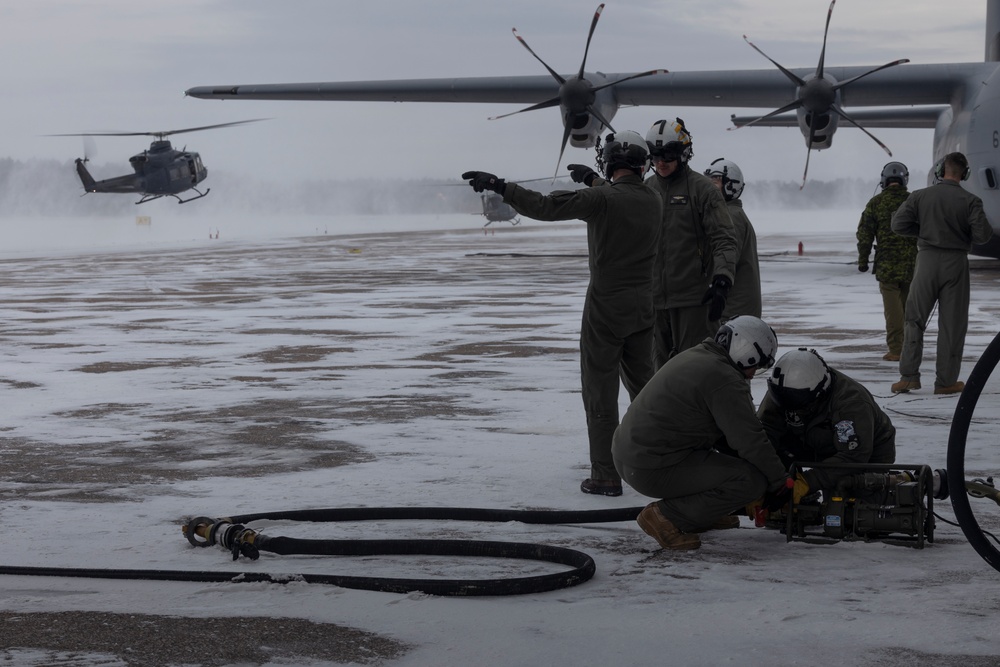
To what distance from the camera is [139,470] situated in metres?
7.14

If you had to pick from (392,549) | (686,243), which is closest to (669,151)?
(686,243)

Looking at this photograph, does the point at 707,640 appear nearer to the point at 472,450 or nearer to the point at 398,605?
the point at 398,605

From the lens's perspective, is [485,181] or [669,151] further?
[669,151]

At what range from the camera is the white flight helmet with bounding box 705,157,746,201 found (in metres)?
8.42

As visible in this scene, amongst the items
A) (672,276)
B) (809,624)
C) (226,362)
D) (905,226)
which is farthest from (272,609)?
(226,362)

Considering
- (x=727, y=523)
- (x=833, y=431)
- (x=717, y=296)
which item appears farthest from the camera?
(x=717, y=296)

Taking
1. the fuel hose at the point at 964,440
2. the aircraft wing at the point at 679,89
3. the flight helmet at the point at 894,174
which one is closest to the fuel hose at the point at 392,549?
the fuel hose at the point at 964,440

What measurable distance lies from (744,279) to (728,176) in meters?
0.79

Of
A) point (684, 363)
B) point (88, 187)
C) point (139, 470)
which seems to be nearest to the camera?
point (684, 363)

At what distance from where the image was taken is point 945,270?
9.57 m

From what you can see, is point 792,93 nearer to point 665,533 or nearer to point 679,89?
point 679,89

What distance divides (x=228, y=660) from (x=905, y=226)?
25.0 ft

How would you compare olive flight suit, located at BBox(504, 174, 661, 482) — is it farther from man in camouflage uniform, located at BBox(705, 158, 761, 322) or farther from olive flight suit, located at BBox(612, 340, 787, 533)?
man in camouflage uniform, located at BBox(705, 158, 761, 322)

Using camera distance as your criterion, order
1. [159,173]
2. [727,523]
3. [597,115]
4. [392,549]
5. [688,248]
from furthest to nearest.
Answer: [159,173] → [597,115] → [688,248] → [727,523] → [392,549]
